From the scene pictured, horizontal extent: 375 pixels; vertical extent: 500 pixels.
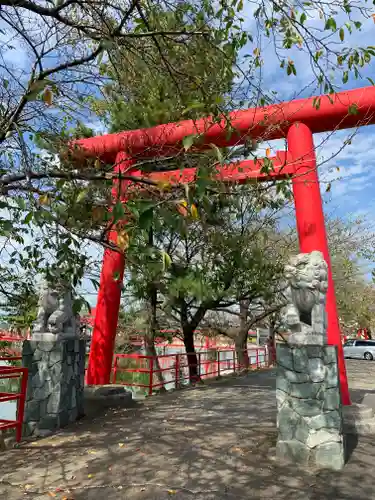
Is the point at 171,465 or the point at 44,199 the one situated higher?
the point at 44,199

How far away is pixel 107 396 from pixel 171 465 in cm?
280

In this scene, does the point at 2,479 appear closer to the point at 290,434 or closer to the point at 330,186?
the point at 290,434

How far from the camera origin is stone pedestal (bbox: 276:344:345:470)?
3.95 meters

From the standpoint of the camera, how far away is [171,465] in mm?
3971

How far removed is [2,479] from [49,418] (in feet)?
5.04

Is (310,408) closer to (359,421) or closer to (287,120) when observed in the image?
(359,421)

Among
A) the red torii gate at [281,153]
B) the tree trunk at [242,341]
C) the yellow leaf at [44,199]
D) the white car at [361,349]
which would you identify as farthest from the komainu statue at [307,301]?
the white car at [361,349]

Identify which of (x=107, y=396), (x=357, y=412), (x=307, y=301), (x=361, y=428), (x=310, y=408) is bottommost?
(x=361, y=428)

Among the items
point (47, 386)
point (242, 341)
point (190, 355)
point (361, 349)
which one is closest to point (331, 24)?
point (47, 386)

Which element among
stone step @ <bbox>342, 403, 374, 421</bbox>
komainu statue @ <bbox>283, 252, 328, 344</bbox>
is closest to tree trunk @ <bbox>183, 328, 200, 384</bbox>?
stone step @ <bbox>342, 403, 374, 421</bbox>

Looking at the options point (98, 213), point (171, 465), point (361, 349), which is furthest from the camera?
point (361, 349)

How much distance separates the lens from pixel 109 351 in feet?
23.8

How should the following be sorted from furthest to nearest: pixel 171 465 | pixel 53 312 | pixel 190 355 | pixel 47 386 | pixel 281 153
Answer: pixel 190 355 < pixel 281 153 < pixel 53 312 < pixel 47 386 < pixel 171 465

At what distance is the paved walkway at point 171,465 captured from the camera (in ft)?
11.2
